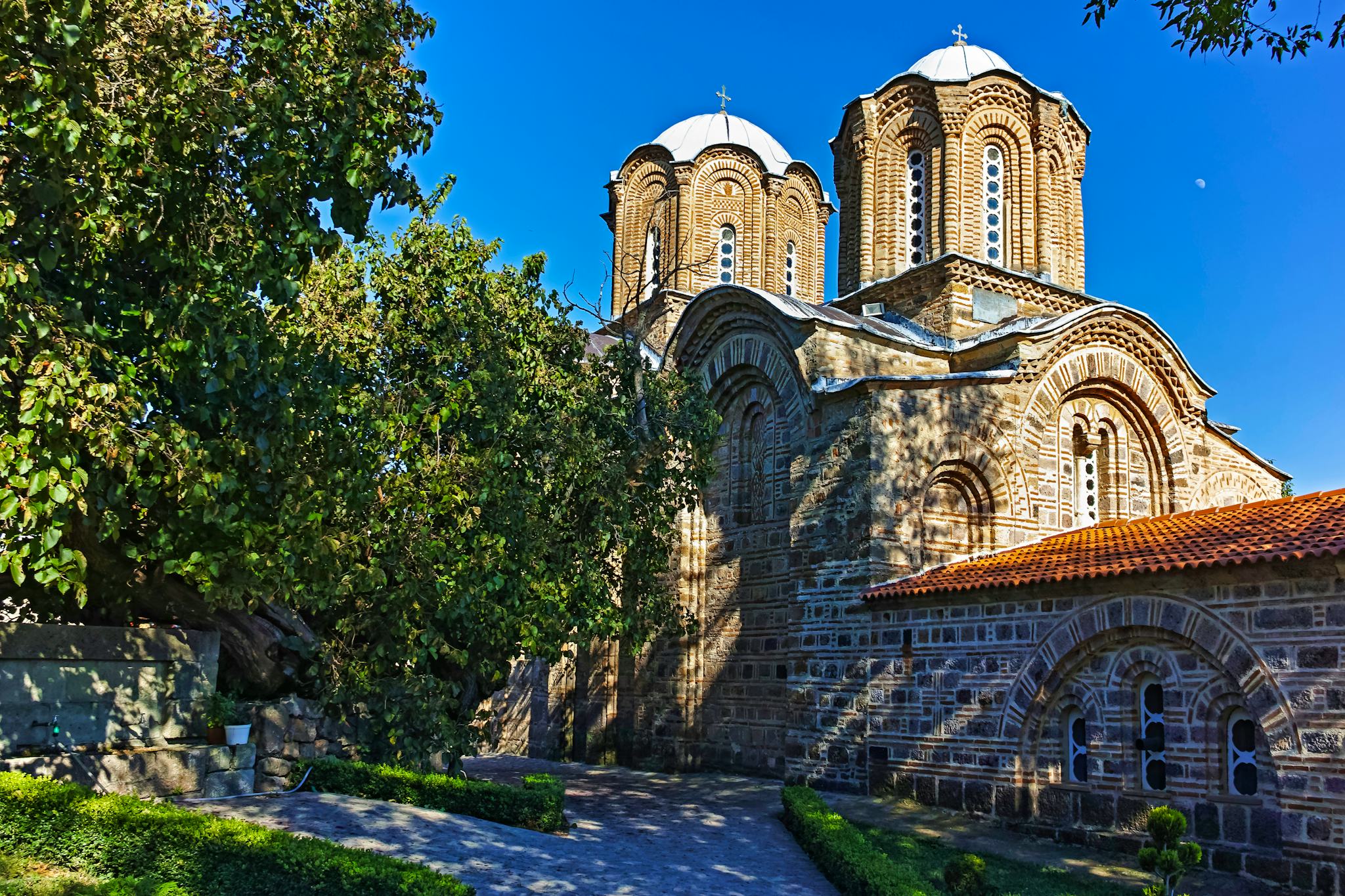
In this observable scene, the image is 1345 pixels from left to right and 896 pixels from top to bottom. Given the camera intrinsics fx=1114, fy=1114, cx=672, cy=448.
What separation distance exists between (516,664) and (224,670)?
947 centimetres

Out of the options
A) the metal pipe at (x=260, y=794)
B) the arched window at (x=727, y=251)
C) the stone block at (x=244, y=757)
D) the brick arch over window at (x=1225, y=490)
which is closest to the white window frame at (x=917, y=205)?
the arched window at (x=727, y=251)

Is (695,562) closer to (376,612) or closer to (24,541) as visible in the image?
(376,612)

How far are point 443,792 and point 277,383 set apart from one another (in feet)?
13.4

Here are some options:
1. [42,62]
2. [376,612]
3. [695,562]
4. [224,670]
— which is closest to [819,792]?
[695,562]

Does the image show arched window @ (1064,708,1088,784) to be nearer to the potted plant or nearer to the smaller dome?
the potted plant

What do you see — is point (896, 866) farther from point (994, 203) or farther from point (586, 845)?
point (994, 203)

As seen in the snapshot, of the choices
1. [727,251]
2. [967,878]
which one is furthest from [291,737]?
[727,251]

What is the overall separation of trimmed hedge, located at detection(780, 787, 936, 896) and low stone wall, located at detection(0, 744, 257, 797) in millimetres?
4337

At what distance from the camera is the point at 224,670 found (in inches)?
366

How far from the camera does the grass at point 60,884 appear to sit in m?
5.30

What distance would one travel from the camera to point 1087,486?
13.9m

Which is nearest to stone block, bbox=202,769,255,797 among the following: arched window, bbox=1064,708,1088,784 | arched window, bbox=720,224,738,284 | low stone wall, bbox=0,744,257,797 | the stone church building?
low stone wall, bbox=0,744,257,797

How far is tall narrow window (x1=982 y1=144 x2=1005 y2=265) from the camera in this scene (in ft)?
51.2

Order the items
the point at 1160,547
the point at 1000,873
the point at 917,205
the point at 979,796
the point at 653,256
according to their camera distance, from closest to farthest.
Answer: the point at 1000,873 < the point at 1160,547 < the point at 979,796 < the point at 917,205 < the point at 653,256
